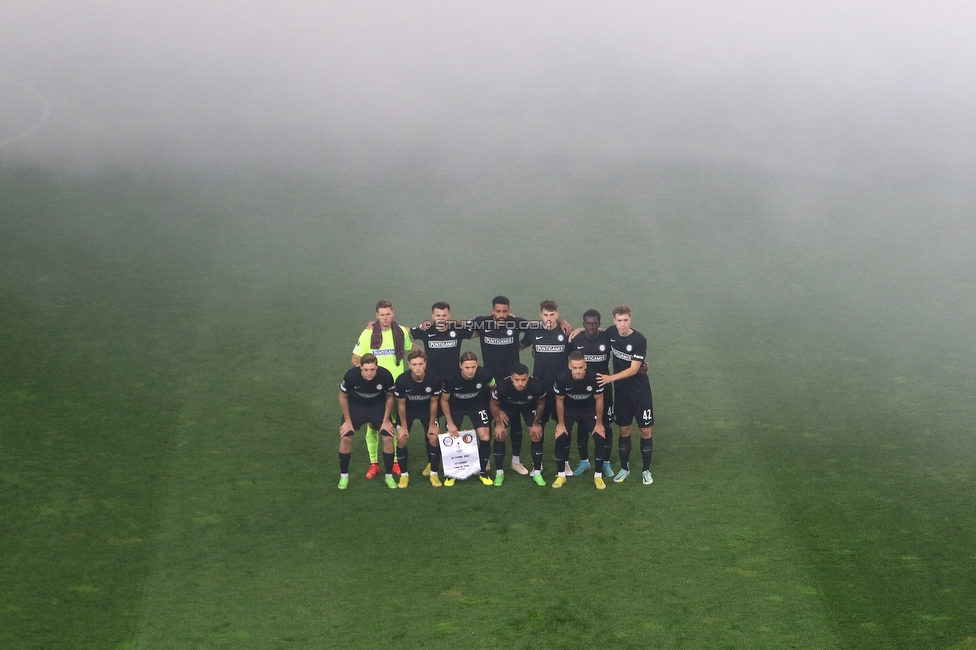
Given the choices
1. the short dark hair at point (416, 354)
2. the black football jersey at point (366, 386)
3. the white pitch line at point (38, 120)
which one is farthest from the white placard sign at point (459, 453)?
the white pitch line at point (38, 120)

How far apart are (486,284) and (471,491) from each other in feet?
18.3

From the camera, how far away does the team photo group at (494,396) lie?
1085 centimetres

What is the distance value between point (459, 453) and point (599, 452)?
1492 millimetres

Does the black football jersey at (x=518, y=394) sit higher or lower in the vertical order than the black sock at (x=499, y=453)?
higher

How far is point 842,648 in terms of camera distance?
8531 millimetres

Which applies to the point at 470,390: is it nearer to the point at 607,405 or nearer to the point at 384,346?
the point at 384,346

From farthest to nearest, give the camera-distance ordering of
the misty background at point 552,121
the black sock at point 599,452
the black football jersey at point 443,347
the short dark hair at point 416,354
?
1. the misty background at point 552,121
2. the black football jersey at point 443,347
3. the black sock at point 599,452
4. the short dark hair at point 416,354

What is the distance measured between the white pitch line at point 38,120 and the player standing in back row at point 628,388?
15597 millimetres

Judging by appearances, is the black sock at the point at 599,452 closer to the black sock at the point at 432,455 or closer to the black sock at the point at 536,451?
the black sock at the point at 536,451

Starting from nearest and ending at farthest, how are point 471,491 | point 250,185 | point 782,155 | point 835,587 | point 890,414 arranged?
point 835,587
point 471,491
point 890,414
point 250,185
point 782,155

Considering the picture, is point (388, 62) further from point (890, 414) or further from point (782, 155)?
point (890, 414)

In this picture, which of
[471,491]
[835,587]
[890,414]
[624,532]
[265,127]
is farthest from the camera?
[265,127]

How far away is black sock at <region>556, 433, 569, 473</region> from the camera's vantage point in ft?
35.9

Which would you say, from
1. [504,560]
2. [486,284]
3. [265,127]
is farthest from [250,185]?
[504,560]
